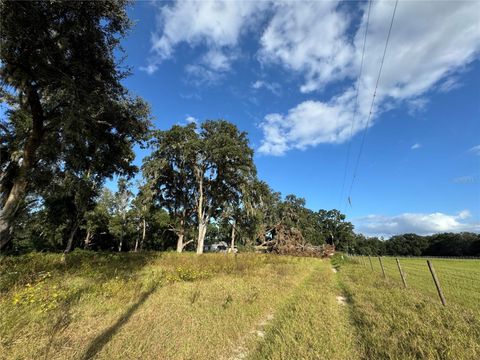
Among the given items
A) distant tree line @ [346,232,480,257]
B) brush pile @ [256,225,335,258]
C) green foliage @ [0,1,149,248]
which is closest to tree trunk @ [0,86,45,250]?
green foliage @ [0,1,149,248]

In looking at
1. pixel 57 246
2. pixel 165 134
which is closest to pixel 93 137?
pixel 165 134

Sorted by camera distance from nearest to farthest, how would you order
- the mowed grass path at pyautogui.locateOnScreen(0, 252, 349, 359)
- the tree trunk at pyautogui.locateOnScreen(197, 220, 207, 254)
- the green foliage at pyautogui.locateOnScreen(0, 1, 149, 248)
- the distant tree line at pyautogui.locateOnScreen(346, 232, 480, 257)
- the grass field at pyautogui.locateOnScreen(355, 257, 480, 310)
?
the mowed grass path at pyautogui.locateOnScreen(0, 252, 349, 359), the green foliage at pyautogui.locateOnScreen(0, 1, 149, 248), the grass field at pyautogui.locateOnScreen(355, 257, 480, 310), the tree trunk at pyautogui.locateOnScreen(197, 220, 207, 254), the distant tree line at pyautogui.locateOnScreen(346, 232, 480, 257)

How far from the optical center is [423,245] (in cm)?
11750

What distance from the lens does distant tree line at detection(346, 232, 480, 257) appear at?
93.7 metres

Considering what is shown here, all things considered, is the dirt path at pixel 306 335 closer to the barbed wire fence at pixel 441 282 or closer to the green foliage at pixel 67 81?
the barbed wire fence at pixel 441 282

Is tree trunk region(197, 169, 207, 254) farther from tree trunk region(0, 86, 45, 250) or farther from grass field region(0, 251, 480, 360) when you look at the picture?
grass field region(0, 251, 480, 360)

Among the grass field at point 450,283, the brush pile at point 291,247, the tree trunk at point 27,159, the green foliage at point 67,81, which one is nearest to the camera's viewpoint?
the green foliage at point 67,81

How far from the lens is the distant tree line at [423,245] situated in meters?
93.7

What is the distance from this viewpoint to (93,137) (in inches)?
422

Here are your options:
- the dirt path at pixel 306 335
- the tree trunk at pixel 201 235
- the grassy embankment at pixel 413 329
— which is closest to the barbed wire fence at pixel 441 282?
the grassy embankment at pixel 413 329

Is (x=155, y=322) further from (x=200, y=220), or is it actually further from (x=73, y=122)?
(x=200, y=220)

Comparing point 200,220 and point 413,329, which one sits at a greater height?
point 200,220

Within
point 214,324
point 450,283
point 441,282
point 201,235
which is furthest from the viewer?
Answer: point 201,235

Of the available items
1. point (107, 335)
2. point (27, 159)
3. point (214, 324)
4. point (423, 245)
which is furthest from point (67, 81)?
point (423, 245)
